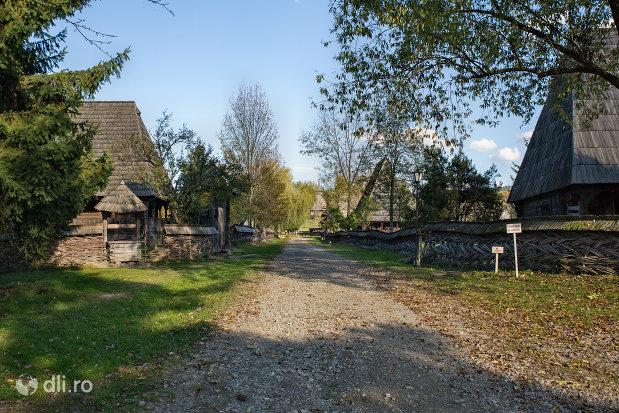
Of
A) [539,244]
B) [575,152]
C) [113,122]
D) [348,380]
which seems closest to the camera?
[348,380]

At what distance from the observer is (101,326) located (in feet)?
21.3

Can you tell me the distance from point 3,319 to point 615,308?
11.1 meters

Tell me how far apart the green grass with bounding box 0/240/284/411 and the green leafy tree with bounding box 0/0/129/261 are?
1638mm

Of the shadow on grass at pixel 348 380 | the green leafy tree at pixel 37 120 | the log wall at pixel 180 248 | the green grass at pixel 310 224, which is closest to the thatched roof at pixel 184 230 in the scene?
the log wall at pixel 180 248

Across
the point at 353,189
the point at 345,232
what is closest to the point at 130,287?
the point at 353,189

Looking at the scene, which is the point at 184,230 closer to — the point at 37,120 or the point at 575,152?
the point at 37,120

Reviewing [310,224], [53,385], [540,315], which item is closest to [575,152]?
[540,315]

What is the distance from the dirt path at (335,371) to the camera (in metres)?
3.99

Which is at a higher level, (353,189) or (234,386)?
(353,189)

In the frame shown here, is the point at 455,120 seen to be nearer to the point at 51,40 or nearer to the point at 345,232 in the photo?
the point at 51,40

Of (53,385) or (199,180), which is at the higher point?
(199,180)

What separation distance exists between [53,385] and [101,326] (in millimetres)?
2339

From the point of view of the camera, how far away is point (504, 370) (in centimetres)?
482

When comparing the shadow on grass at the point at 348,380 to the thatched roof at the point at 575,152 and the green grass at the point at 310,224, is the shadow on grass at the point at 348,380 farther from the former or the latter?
the green grass at the point at 310,224
